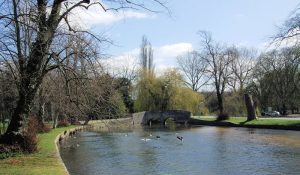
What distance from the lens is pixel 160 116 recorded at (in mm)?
69812

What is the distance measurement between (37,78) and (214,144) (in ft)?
54.4

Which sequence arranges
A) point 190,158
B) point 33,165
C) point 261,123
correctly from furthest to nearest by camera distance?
point 261,123 → point 190,158 → point 33,165

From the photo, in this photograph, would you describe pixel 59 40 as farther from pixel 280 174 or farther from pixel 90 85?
pixel 280 174

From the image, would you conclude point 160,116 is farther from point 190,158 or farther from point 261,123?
point 190,158

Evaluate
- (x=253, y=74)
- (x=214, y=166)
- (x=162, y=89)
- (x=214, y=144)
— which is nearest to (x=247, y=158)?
(x=214, y=166)

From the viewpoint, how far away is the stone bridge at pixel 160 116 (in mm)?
67625

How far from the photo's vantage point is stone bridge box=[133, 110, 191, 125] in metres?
67.6

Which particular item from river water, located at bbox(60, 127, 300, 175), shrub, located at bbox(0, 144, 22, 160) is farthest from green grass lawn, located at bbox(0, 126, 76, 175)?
river water, located at bbox(60, 127, 300, 175)

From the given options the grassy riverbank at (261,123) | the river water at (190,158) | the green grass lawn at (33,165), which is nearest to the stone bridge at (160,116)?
the grassy riverbank at (261,123)

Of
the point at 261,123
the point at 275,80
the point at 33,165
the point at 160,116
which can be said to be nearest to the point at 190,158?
the point at 33,165

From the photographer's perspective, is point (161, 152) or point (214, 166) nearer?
point (214, 166)

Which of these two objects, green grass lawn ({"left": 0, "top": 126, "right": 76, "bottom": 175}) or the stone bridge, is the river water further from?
the stone bridge

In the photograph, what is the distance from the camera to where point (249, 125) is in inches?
1988

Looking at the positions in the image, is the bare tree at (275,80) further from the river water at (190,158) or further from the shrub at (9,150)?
the shrub at (9,150)
